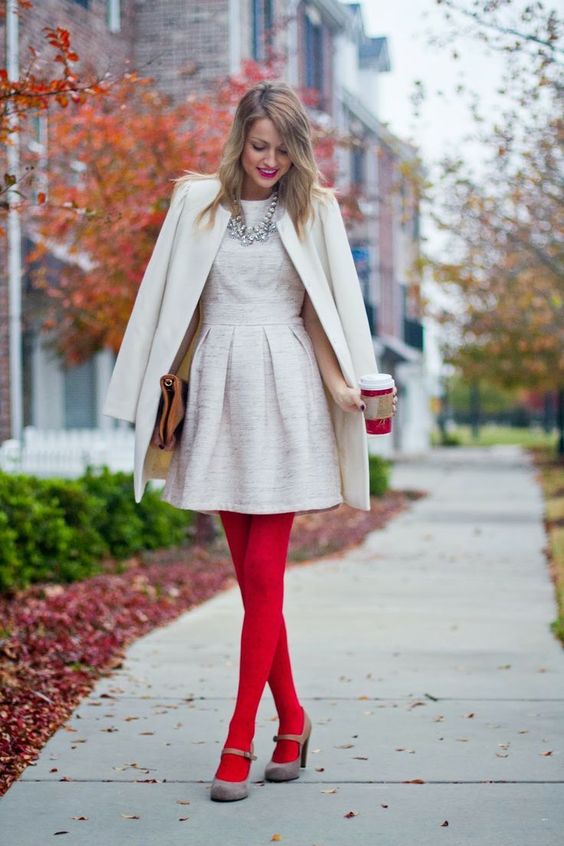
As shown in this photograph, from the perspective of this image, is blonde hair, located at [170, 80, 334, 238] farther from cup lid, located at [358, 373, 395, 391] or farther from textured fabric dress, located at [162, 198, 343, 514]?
cup lid, located at [358, 373, 395, 391]

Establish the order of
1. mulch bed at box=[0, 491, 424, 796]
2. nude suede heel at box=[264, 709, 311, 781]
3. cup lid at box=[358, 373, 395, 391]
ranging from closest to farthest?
cup lid at box=[358, 373, 395, 391] < nude suede heel at box=[264, 709, 311, 781] < mulch bed at box=[0, 491, 424, 796]

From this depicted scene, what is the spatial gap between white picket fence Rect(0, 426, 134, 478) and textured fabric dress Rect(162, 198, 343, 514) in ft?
32.5

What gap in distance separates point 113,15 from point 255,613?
600 inches

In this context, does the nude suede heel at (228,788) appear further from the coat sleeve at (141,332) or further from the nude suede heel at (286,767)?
the coat sleeve at (141,332)

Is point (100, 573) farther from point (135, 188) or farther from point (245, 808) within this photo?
point (245, 808)

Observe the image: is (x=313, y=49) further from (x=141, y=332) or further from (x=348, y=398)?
(x=348, y=398)

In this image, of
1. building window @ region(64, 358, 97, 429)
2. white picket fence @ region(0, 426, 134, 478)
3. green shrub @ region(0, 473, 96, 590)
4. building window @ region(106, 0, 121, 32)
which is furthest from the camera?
building window @ region(64, 358, 97, 429)

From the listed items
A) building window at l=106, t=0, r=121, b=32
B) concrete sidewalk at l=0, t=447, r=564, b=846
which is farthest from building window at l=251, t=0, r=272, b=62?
concrete sidewalk at l=0, t=447, r=564, b=846

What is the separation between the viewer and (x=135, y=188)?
10.3 meters

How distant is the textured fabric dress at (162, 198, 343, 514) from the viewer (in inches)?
157

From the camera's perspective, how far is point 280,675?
13.6 feet

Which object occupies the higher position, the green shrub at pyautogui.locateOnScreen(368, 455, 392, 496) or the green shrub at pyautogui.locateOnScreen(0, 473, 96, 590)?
the green shrub at pyautogui.locateOnScreen(0, 473, 96, 590)

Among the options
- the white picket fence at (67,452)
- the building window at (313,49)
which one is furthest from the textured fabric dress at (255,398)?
the building window at (313,49)

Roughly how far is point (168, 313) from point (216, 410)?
333 mm
